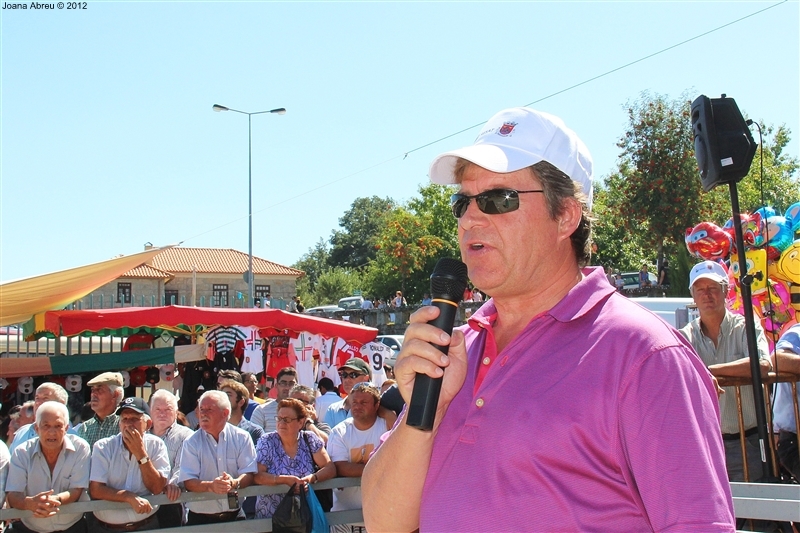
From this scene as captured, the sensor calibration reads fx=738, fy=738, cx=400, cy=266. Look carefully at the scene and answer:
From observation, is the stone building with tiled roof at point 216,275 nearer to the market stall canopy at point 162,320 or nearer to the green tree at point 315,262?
the green tree at point 315,262

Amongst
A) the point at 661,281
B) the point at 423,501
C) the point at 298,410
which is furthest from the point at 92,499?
the point at 661,281

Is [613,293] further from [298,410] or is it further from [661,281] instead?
[661,281]

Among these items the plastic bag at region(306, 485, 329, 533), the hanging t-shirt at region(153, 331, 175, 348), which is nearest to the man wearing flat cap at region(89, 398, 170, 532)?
the plastic bag at region(306, 485, 329, 533)

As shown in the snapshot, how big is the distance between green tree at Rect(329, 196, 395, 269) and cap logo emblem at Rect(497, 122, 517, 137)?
3538 inches

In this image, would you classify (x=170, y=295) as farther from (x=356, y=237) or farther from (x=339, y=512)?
(x=339, y=512)

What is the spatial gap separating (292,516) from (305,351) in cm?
746

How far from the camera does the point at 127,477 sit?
5621mm

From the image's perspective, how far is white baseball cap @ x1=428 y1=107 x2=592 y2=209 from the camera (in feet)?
5.82

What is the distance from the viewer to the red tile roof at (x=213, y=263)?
195ft

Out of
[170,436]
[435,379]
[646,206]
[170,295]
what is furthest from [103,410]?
[170,295]

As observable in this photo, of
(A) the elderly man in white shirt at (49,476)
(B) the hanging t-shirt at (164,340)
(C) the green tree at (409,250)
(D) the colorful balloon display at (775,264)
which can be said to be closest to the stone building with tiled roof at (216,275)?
(C) the green tree at (409,250)

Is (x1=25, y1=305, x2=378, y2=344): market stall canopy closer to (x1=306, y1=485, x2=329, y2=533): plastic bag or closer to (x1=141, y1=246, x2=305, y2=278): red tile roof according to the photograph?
(x1=306, y1=485, x2=329, y2=533): plastic bag

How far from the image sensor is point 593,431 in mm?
1484

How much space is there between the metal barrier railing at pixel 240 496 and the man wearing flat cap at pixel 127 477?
0.36ft
